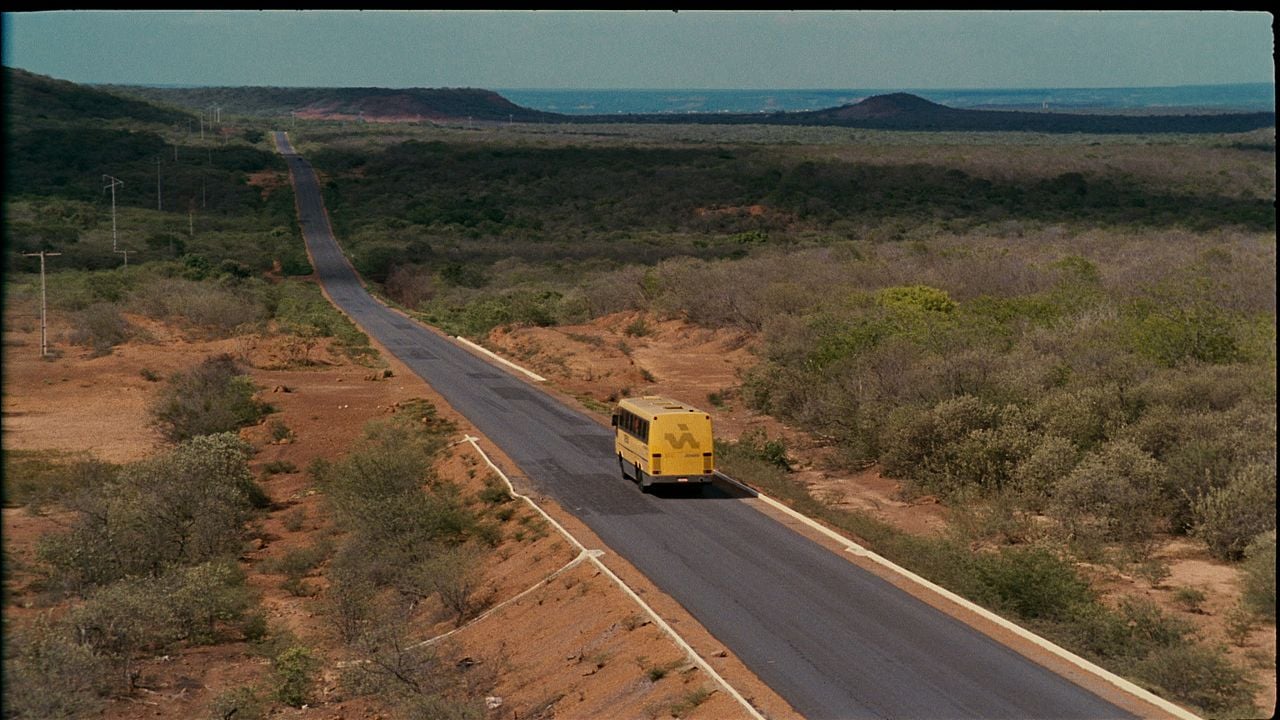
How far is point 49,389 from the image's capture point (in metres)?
58.1

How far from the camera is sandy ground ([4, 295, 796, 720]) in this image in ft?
65.2

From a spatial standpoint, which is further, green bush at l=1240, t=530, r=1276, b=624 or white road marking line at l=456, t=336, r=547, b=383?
white road marking line at l=456, t=336, r=547, b=383

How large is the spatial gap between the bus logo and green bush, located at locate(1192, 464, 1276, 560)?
12960mm

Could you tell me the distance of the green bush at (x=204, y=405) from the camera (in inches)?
1937

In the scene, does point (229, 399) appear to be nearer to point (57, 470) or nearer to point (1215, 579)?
point (57, 470)

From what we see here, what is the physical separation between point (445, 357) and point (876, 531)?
38.6 meters

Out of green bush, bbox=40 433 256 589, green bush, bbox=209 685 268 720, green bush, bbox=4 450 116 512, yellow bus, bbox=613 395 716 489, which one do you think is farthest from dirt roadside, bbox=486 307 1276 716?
green bush, bbox=4 450 116 512

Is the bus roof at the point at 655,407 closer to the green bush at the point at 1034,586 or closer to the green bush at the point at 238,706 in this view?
the green bush at the point at 1034,586

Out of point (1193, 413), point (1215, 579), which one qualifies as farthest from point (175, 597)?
point (1193, 413)

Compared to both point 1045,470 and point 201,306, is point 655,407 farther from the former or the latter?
point 201,306

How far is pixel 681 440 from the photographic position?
3344 cm

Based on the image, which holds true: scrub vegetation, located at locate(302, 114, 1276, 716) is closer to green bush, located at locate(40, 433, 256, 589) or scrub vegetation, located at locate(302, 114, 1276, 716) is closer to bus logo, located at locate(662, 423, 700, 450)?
bus logo, located at locate(662, 423, 700, 450)

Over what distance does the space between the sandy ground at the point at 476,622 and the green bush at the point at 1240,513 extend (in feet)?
42.7

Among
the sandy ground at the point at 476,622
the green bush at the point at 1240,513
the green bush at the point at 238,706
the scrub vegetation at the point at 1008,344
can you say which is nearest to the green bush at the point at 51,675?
the sandy ground at the point at 476,622
